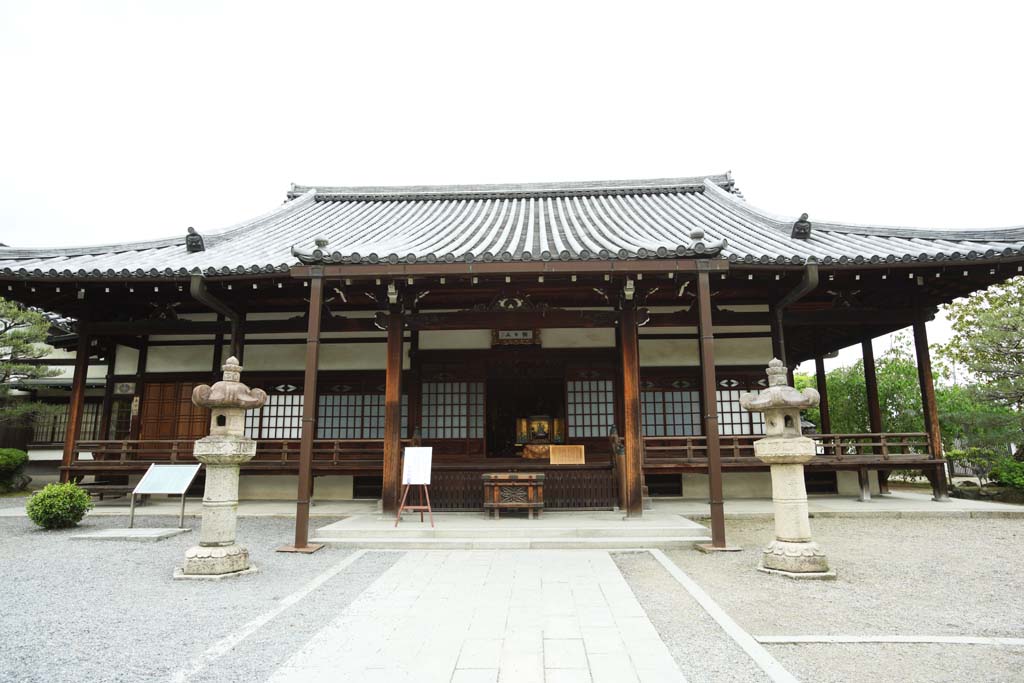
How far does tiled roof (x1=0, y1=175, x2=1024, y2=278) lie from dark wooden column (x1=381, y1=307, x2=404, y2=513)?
5.87 ft

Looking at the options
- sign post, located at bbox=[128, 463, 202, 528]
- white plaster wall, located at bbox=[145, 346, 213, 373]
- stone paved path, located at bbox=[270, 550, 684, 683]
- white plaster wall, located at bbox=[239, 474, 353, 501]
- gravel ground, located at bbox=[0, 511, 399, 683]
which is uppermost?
white plaster wall, located at bbox=[145, 346, 213, 373]

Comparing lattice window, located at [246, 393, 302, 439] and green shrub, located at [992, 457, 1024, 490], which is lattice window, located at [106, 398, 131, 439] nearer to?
lattice window, located at [246, 393, 302, 439]

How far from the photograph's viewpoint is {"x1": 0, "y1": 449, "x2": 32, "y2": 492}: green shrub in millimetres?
14438

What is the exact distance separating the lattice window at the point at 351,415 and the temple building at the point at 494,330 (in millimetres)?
45

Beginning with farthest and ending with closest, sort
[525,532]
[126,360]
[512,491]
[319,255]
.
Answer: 1. [126,360]
2. [512,491]
3. [319,255]
4. [525,532]

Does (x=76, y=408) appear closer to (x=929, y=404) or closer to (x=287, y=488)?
(x=287, y=488)

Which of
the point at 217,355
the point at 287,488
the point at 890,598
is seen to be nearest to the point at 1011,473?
the point at 890,598

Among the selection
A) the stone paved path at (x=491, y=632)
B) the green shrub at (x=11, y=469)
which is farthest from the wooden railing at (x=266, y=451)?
the stone paved path at (x=491, y=632)

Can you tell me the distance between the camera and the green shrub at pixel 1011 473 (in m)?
11.4

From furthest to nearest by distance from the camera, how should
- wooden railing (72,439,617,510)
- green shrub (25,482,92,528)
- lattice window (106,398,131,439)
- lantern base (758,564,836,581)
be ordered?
lattice window (106,398,131,439) → wooden railing (72,439,617,510) → green shrub (25,482,92,528) → lantern base (758,564,836,581)

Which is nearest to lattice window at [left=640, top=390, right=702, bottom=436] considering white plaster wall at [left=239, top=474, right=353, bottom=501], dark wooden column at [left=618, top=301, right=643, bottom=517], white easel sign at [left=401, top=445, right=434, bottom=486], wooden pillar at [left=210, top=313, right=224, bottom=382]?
dark wooden column at [left=618, top=301, right=643, bottom=517]

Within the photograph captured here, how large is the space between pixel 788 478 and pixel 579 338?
6369 mm

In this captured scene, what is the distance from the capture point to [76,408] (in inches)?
449

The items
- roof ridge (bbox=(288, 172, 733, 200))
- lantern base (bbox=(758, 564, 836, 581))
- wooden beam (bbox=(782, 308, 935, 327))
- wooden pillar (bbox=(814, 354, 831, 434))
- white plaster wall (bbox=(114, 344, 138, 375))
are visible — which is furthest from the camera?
roof ridge (bbox=(288, 172, 733, 200))
